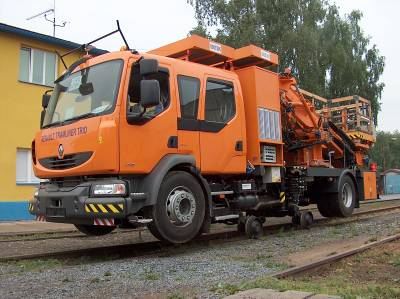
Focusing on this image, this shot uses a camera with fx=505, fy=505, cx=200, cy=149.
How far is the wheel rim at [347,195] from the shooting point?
12.9m

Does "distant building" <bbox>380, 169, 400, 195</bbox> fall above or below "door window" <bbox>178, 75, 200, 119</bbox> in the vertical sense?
below

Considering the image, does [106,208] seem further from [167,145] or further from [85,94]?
[85,94]

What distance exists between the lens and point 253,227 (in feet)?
32.3

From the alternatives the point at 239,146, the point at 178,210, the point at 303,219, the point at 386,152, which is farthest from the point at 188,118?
the point at 386,152

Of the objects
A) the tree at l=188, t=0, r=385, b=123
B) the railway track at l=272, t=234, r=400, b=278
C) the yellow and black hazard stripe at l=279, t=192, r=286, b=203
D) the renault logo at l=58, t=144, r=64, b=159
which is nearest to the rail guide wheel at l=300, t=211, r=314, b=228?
the yellow and black hazard stripe at l=279, t=192, r=286, b=203

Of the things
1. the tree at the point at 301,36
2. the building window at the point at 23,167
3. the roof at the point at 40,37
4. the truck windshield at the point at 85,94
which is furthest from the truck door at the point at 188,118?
the tree at the point at 301,36

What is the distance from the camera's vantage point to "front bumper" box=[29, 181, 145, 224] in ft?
23.6

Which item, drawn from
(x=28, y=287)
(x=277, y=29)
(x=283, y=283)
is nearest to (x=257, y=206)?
(x=283, y=283)

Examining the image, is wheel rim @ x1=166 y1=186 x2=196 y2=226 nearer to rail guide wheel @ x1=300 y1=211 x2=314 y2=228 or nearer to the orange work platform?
the orange work platform

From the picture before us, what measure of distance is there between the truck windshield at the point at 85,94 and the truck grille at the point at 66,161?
624 millimetres

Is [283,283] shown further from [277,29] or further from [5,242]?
[277,29]

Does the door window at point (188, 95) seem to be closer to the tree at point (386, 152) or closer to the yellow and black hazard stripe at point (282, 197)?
the yellow and black hazard stripe at point (282, 197)

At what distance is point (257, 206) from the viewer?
9.91 meters

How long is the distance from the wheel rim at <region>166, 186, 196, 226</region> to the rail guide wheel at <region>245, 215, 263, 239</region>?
6.18 ft
